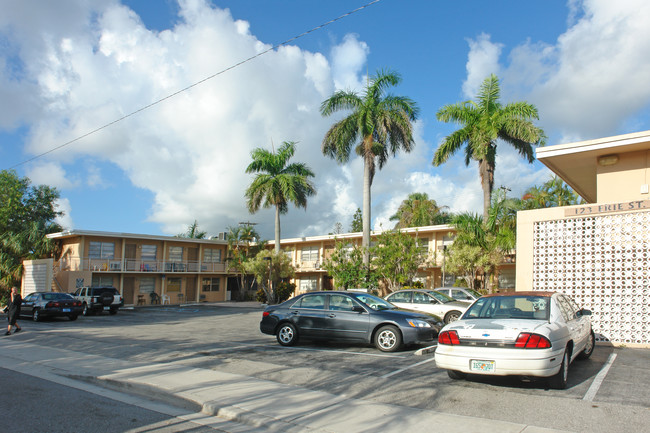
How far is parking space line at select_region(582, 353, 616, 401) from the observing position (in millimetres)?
7047

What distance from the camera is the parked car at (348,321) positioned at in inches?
435

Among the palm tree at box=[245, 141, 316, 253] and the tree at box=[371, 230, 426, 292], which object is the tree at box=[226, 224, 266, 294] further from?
the tree at box=[371, 230, 426, 292]

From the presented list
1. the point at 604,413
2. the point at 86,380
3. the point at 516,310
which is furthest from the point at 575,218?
the point at 86,380

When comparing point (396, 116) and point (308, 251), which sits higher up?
point (396, 116)

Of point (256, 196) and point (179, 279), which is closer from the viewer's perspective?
point (256, 196)

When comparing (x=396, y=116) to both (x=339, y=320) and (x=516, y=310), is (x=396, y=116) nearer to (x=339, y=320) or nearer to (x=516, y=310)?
(x=339, y=320)

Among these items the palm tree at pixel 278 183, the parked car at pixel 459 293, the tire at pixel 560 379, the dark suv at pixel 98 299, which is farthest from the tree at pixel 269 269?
the tire at pixel 560 379

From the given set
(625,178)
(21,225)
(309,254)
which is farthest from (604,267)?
(21,225)

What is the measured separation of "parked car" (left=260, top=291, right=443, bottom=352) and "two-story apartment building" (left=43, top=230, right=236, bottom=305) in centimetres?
2622

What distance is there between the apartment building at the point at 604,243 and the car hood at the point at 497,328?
6.10 m

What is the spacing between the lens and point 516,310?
8023mm

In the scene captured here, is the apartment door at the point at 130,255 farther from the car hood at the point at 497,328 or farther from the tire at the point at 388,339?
the car hood at the point at 497,328

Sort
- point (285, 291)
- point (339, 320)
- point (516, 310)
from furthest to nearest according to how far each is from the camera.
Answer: point (285, 291), point (339, 320), point (516, 310)

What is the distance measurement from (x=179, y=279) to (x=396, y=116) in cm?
2360
